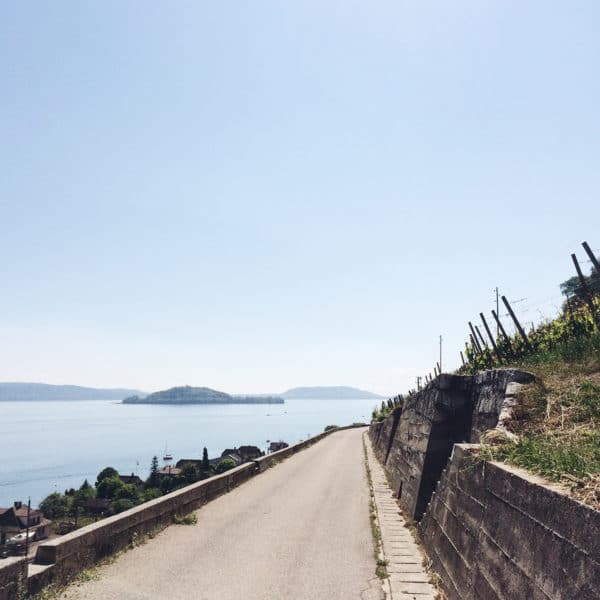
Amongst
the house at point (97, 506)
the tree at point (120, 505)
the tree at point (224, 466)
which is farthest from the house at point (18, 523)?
the tree at point (224, 466)

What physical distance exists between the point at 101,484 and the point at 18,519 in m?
21.1

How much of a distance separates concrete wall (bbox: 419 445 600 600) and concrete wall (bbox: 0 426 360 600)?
21.4 ft

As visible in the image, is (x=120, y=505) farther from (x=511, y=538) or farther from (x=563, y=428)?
(x=511, y=538)

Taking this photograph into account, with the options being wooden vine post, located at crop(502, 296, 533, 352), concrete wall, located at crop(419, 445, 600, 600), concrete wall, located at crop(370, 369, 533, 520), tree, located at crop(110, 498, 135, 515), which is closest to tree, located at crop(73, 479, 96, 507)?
tree, located at crop(110, 498, 135, 515)

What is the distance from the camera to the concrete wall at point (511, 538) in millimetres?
3928

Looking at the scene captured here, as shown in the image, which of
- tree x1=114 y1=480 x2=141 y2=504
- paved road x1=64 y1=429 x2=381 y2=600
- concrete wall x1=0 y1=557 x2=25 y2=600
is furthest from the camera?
tree x1=114 y1=480 x2=141 y2=504

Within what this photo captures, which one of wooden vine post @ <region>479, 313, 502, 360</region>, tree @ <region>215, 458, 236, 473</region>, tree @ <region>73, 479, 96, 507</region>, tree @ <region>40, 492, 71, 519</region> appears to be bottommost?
tree @ <region>40, 492, 71, 519</region>

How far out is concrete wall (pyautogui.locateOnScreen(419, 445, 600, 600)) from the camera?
393cm

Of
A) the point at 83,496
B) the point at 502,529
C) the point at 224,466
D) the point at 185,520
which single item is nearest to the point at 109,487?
the point at 83,496

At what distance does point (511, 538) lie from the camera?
5.20 meters

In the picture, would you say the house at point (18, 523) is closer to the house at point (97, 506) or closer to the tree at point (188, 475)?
the house at point (97, 506)

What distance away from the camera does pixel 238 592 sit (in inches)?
324

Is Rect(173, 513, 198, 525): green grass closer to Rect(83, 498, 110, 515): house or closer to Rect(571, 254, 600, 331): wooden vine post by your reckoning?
Rect(571, 254, 600, 331): wooden vine post

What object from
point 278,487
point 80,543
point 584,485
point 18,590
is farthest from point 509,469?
point 278,487
